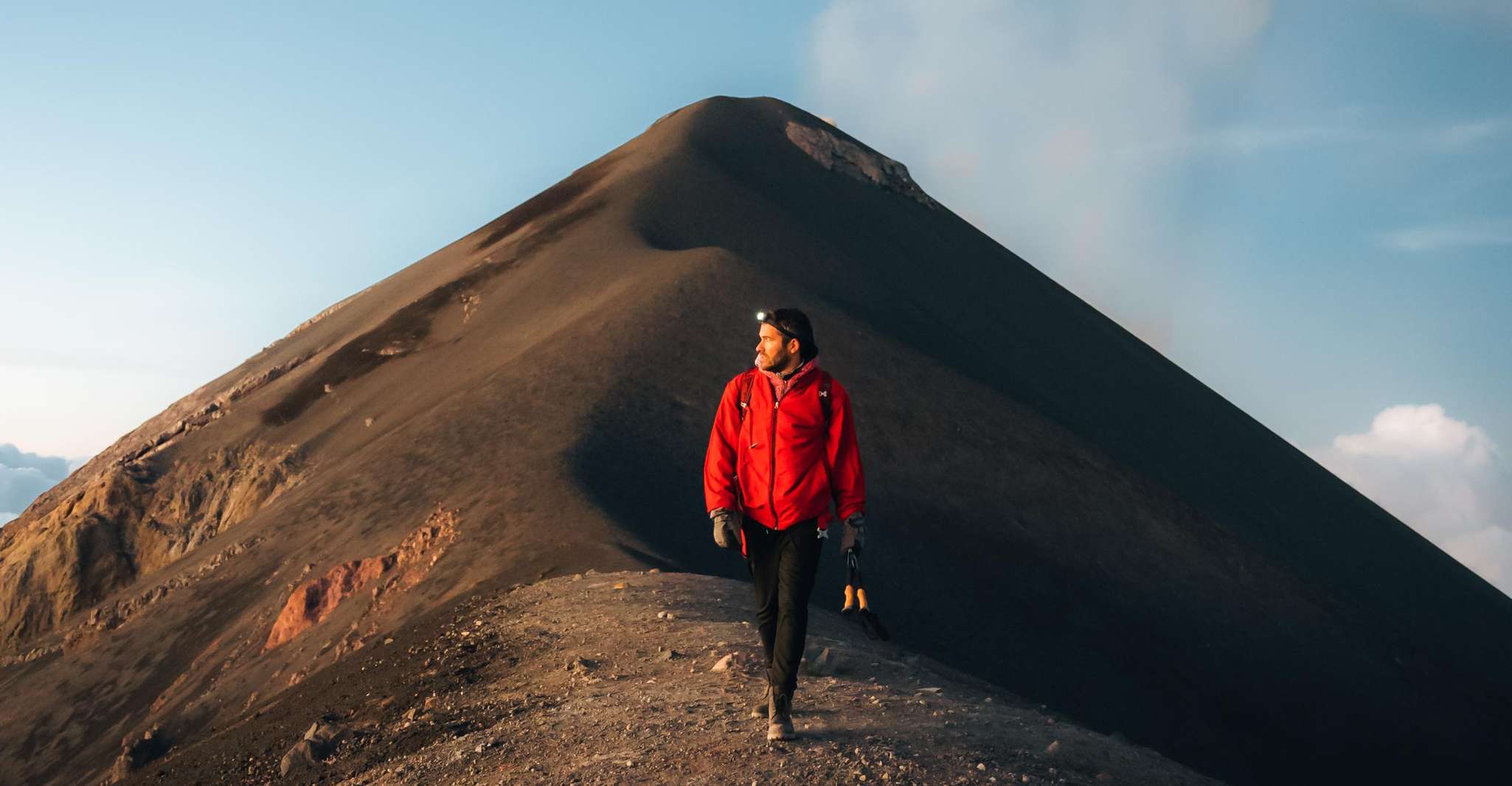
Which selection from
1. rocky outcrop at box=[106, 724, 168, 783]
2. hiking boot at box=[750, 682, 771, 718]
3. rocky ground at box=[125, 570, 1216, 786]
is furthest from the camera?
rocky outcrop at box=[106, 724, 168, 783]

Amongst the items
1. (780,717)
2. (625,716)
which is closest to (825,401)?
(780,717)

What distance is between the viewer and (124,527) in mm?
33406

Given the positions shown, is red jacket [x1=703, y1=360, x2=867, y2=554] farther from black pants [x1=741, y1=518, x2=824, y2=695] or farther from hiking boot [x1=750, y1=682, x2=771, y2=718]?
hiking boot [x1=750, y1=682, x2=771, y2=718]

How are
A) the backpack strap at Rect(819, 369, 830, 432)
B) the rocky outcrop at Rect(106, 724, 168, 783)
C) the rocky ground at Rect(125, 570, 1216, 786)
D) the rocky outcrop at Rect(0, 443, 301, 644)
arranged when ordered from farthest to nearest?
the rocky outcrop at Rect(0, 443, 301, 644), the rocky outcrop at Rect(106, 724, 168, 783), the backpack strap at Rect(819, 369, 830, 432), the rocky ground at Rect(125, 570, 1216, 786)

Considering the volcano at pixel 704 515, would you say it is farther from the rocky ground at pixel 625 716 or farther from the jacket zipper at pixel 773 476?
the jacket zipper at pixel 773 476

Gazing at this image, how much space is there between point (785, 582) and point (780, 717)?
2.59 ft

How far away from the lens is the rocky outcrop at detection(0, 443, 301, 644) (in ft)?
103

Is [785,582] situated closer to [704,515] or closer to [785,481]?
[785,481]

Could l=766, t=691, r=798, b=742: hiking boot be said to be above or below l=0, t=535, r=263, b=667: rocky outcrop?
above

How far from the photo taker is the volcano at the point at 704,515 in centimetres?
2112

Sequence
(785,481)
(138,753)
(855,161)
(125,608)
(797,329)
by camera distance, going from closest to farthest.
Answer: (785,481) → (797,329) → (138,753) → (125,608) → (855,161)

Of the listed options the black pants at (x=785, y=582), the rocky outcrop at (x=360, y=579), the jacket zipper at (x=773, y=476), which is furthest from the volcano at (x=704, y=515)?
the jacket zipper at (x=773, y=476)

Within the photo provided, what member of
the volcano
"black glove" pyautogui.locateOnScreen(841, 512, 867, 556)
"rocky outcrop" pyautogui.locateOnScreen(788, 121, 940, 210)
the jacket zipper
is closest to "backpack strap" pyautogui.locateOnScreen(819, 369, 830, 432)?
the jacket zipper

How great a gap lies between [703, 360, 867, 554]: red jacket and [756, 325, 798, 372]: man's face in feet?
0.34
